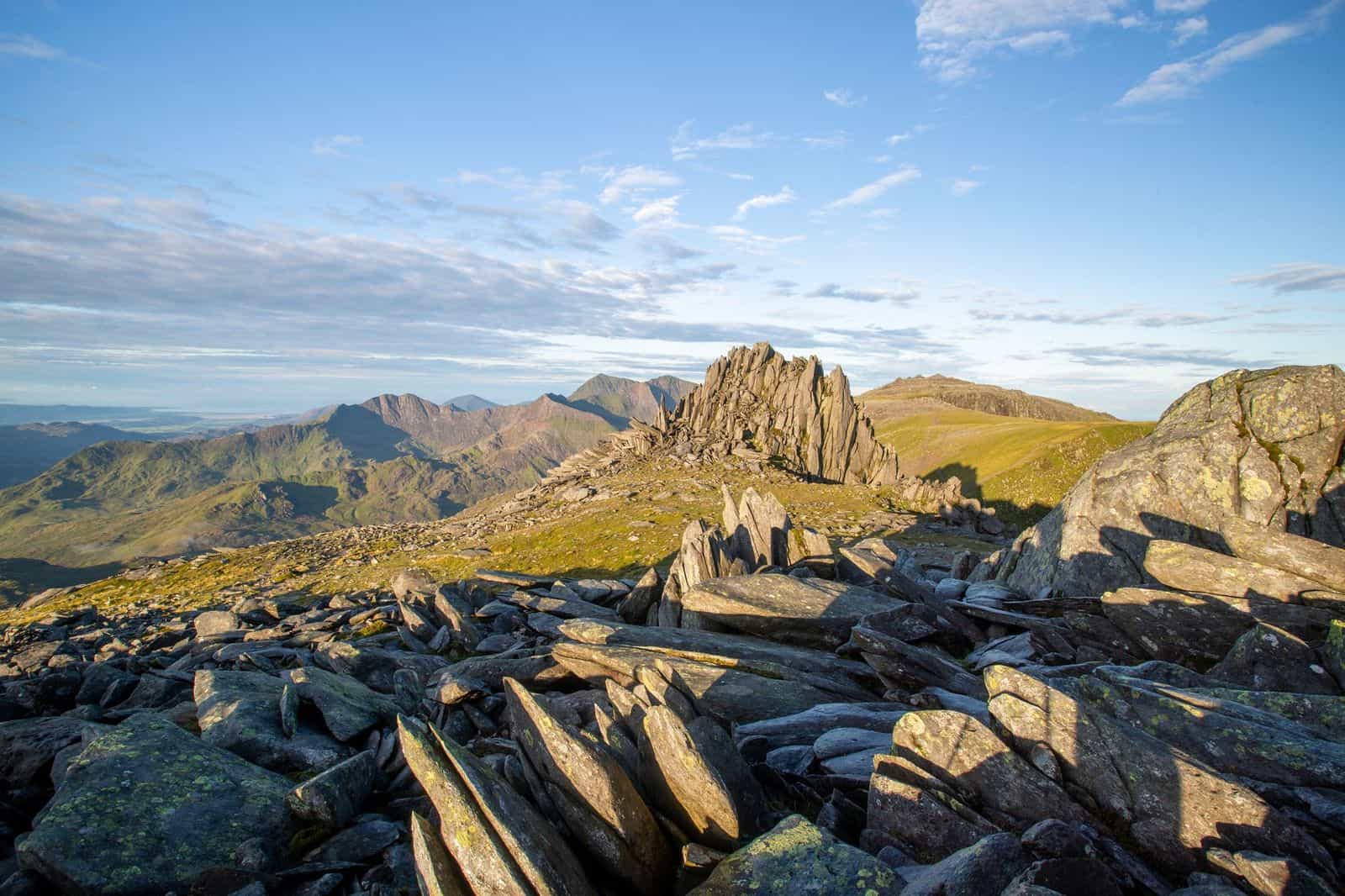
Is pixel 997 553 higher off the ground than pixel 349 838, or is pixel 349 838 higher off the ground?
pixel 349 838

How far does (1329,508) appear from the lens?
2319 centimetres

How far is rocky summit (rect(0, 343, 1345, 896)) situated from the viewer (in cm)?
849

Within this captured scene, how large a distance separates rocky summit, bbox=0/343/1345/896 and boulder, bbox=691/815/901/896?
0.15ft

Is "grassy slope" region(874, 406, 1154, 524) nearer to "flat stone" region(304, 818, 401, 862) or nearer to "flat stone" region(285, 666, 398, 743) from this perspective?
"flat stone" region(285, 666, 398, 743)

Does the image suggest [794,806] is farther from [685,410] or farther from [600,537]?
[685,410]

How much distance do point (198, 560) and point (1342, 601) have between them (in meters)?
124

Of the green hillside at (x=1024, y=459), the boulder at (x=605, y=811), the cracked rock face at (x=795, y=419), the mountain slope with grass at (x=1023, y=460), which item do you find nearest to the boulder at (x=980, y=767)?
the boulder at (x=605, y=811)

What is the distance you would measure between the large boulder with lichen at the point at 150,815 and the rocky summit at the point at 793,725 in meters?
0.05

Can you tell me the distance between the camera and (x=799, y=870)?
826cm

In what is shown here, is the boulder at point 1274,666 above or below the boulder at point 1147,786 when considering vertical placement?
below

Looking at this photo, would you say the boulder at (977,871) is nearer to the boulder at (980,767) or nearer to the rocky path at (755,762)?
the rocky path at (755,762)

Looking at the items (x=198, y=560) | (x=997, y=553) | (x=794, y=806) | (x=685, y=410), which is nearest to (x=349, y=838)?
(x=794, y=806)

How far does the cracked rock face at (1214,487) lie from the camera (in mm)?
23453

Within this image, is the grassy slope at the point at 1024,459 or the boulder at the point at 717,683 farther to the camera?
the grassy slope at the point at 1024,459
